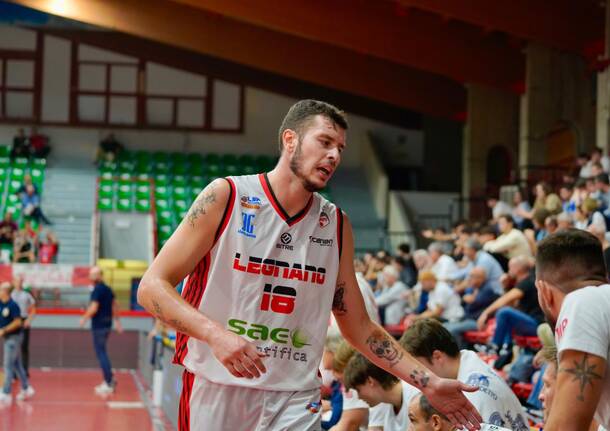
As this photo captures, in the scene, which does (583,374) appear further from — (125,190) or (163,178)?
(163,178)

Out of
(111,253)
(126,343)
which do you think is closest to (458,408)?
(126,343)

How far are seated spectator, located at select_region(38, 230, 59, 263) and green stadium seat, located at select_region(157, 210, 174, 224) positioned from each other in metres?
4.21

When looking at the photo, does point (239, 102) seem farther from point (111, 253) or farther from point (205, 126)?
point (111, 253)

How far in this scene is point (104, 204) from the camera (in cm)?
Answer: 3058

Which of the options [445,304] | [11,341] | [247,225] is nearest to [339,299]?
[247,225]

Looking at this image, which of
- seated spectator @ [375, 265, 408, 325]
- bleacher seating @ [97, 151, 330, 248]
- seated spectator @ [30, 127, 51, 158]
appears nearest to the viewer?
seated spectator @ [375, 265, 408, 325]

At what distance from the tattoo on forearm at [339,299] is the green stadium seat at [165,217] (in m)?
26.1

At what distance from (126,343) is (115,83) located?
47.4 feet

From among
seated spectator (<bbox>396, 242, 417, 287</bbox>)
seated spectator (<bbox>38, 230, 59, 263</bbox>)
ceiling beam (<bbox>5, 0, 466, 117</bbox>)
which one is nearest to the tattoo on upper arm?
seated spectator (<bbox>396, 242, 417, 287</bbox>)

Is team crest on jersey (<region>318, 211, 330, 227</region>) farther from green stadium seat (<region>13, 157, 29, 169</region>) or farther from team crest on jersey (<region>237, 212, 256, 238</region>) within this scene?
green stadium seat (<region>13, 157, 29, 169</region>)

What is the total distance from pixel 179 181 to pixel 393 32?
1003 centimetres

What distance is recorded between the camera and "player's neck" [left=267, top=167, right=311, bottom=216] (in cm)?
416

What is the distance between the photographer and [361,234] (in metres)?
31.3

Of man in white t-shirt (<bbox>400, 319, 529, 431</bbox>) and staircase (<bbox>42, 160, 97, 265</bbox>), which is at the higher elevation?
staircase (<bbox>42, 160, 97, 265</bbox>)
